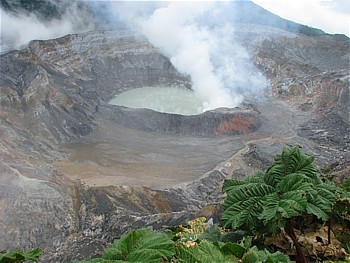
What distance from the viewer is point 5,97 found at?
28.9 metres

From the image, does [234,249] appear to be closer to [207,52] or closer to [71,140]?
[71,140]

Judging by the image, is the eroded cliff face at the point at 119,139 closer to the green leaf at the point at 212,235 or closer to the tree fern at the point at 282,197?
the green leaf at the point at 212,235

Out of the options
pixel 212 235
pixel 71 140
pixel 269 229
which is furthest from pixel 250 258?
pixel 71 140

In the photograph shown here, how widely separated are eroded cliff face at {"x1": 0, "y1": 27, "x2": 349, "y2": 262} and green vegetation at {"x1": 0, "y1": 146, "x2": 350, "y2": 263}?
35.0 feet

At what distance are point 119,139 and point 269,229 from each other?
2394 cm

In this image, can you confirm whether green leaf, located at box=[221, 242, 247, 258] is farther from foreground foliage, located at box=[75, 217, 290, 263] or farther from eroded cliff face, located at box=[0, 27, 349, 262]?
eroded cliff face, located at box=[0, 27, 349, 262]

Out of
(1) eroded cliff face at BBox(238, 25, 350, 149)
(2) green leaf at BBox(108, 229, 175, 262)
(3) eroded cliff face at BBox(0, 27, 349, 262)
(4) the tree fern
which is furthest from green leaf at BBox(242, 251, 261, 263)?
(1) eroded cliff face at BBox(238, 25, 350, 149)

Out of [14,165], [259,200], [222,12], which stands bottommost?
[14,165]

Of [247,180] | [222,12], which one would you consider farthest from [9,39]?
[247,180]

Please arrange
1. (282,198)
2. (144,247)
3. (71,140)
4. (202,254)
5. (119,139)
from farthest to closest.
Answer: (119,139)
(71,140)
(282,198)
(144,247)
(202,254)

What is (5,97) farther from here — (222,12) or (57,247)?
(222,12)

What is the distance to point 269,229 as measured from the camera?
574 cm

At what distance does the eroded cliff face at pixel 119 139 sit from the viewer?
17.9 meters

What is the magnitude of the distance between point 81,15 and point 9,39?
11152 millimetres
